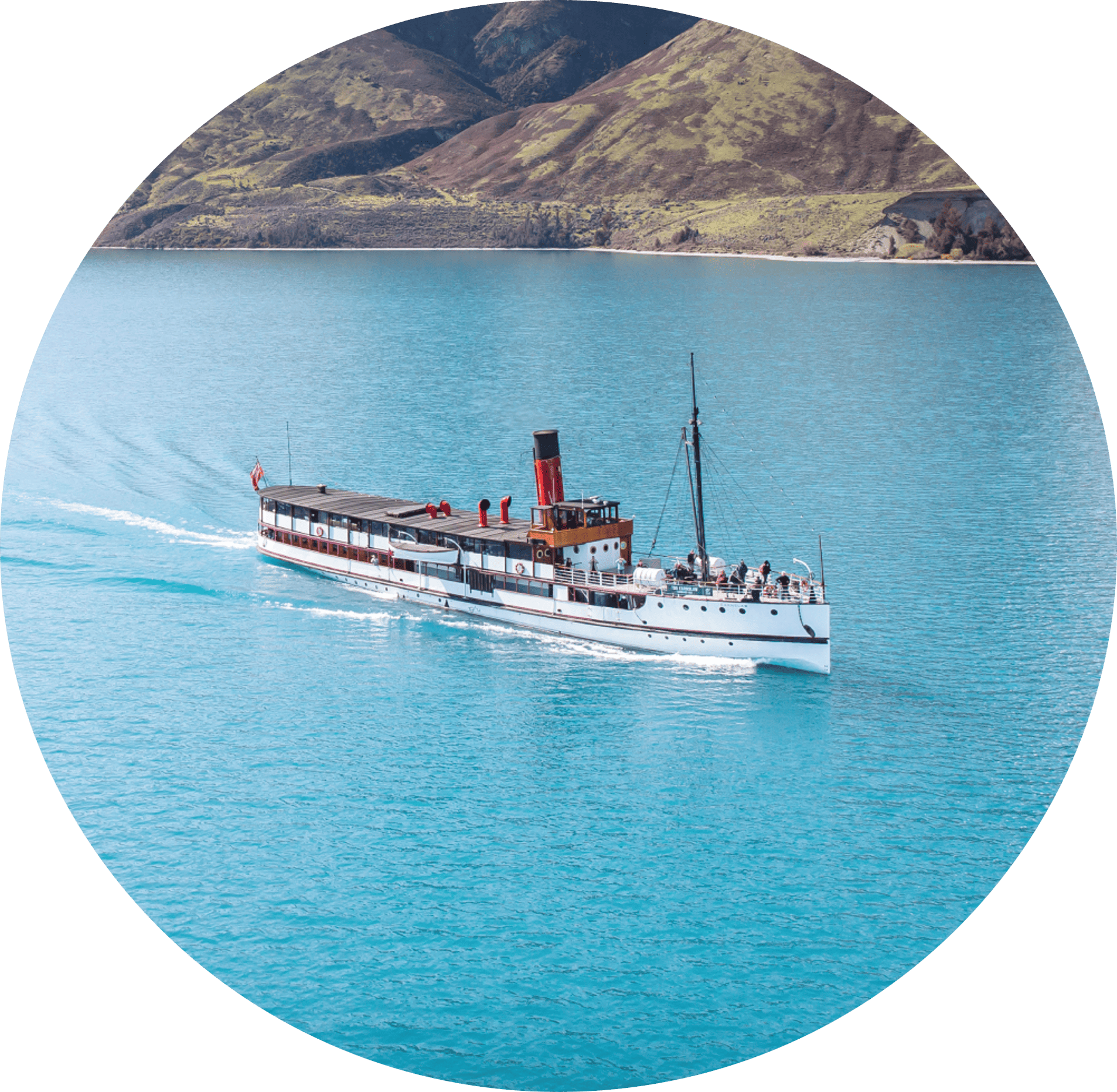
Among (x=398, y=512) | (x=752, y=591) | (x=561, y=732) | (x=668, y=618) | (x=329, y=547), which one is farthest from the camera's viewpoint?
(x=329, y=547)

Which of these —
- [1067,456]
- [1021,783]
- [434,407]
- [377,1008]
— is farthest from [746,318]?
[377,1008]

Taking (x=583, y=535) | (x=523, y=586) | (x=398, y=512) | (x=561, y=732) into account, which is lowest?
(x=561, y=732)

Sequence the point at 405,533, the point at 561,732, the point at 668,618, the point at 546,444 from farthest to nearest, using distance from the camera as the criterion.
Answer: the point at 405,533 < the point at 546,444 < the point at 668,618 < the point at 561,732

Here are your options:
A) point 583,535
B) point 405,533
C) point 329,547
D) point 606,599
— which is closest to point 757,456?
point 583,535

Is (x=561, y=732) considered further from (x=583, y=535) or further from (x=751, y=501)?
(x=751, y=501)

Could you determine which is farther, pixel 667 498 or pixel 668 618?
pixel 667 498

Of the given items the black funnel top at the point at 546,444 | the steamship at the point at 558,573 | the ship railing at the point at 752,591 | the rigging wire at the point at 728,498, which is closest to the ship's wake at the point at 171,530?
the steamship at the point at 558,573

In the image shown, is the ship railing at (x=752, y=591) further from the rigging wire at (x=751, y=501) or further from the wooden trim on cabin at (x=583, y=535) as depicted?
the rigging wire at (x=751, y=501)
